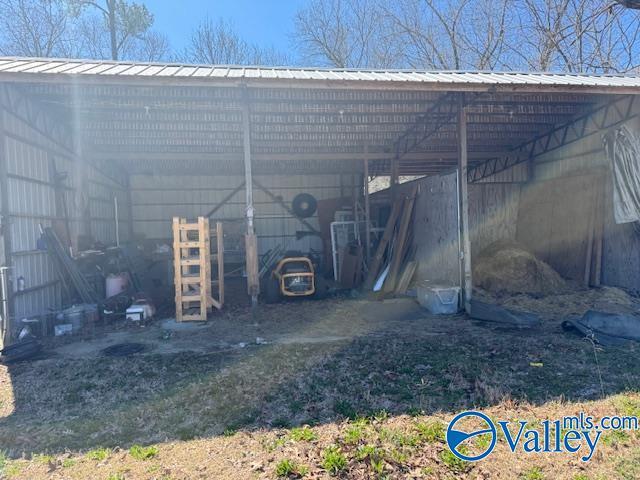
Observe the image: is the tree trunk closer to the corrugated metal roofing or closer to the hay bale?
the corrugated metal roofing

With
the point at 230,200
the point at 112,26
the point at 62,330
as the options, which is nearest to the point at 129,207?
the point at 230,200

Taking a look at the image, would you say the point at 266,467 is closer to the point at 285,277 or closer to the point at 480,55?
the point at 285,277

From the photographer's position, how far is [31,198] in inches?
241

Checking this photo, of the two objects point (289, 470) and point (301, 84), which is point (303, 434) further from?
point (301, 84)

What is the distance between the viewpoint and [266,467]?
2.43 metres

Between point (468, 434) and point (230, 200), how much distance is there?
10409mm

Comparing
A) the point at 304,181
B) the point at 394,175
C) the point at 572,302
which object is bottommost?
the point at 572,302

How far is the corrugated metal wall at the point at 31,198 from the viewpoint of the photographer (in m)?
5.57

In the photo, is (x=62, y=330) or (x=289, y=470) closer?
(x=289, y=470)

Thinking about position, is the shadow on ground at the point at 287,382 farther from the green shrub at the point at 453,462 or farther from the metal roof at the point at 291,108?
the metal roof at the point at 291,108

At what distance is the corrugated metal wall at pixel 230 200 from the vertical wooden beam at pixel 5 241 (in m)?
6.27

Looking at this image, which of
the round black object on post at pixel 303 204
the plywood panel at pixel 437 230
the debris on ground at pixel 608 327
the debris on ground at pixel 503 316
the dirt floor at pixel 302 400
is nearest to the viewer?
the dirt floor at pixel 302 400

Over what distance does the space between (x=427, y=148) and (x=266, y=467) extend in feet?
28.7

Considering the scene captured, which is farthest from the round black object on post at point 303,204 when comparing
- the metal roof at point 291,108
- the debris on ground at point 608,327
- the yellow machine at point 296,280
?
the debris on ground at point 608,327
